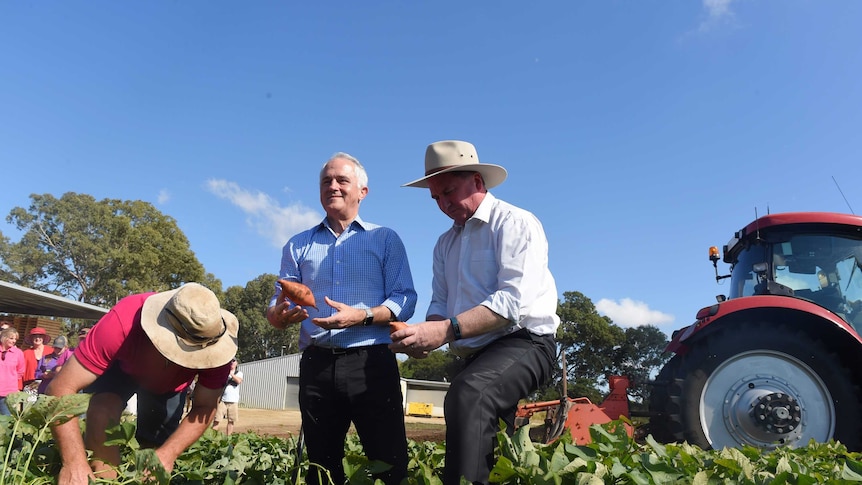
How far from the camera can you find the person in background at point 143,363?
7.44 ft

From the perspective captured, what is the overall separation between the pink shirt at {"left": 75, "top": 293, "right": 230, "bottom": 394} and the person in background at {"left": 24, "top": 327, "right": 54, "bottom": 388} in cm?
838

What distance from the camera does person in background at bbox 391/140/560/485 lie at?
1.94 meters

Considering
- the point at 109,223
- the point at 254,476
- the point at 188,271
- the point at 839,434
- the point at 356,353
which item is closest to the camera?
the point at 254,476

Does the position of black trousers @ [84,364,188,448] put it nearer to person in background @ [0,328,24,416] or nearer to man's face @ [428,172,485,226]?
man's face @ [428,172,485,226]

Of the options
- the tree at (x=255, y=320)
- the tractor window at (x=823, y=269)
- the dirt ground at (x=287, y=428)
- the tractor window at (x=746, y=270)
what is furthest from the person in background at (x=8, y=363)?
the tree at (x=255, y=320)

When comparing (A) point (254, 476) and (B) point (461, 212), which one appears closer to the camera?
(A) point (254, 476)

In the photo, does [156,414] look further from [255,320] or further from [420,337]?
[255,320]

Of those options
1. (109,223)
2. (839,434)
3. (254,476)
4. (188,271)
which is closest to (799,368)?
(839,434)

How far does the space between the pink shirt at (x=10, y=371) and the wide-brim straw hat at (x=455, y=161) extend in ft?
24.6

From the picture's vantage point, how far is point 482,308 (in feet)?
7.11

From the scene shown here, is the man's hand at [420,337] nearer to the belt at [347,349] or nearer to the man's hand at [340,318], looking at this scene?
the man's hand at [340,318]

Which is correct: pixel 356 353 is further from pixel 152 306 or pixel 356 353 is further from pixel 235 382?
pixel 235 382

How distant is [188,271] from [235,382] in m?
26.1

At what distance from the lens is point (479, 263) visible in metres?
2.43
